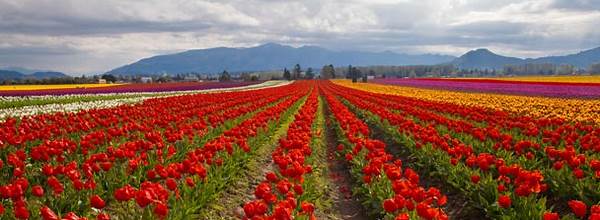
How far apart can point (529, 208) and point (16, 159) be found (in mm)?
6270

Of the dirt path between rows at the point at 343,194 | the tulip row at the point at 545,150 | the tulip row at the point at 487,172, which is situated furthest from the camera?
the dirt path between rows at the point at 343,194

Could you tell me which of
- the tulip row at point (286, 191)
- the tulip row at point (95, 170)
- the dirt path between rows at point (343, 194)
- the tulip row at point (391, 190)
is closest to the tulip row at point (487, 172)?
the tulip row at point (391, 190)

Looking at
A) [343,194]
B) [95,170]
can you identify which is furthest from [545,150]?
[95,170]

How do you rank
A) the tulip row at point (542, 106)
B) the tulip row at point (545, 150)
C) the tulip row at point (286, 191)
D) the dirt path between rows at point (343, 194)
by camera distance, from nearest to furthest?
the tulip row at point (286, 191) < the tulip row at point (545, 150) < the dirt path between rows at point (343, 194) < the tulip row at point (542, 106)

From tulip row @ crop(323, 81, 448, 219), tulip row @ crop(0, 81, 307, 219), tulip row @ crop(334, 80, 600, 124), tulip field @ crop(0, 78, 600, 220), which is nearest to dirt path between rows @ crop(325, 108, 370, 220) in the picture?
tulip field @ crop(0, 78, 600, 220)

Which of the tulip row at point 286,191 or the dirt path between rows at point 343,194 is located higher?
the tulip row at point 286,191

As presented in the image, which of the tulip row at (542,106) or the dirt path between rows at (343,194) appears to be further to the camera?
the tulip row at (542,106)

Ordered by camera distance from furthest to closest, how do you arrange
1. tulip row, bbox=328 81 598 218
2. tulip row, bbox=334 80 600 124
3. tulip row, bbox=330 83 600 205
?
1. tulip row, bbox=334 80 600 124
2. tulip row, bbox=330 83 600 205
3. tulip row, bbox=328 81 598 218

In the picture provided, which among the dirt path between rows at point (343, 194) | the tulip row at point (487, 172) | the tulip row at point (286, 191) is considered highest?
the tulip row at point (286, 191)

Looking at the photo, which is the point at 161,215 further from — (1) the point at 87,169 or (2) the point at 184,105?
(2) the point at 184,105

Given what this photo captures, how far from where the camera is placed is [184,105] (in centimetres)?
2581

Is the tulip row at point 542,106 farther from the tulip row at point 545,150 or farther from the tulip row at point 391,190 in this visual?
the tulip row at point 391,190

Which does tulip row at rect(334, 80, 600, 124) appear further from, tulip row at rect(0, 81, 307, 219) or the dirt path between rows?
tulip row at rect(0, 81, 307, 219)

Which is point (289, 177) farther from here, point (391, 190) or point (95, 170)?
point (95, 170)
